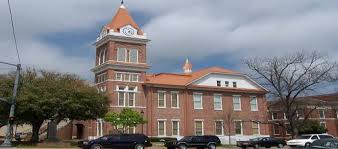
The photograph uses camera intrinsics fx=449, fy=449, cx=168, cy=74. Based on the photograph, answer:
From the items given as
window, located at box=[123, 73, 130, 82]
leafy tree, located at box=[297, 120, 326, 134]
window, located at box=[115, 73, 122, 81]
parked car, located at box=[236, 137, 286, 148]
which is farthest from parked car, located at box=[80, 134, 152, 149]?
leafy tree, located at box=[297, 120, 326, 134]

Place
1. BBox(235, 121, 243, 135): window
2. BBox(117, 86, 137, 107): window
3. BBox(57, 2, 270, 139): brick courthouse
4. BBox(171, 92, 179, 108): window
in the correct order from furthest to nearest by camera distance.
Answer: BBox(235, 121, 243, 135): window → BBox(171, 92, 179, 108): window → BBox(57, 2, 270, 139): brick courthouse → BBox(117, 86, 137, 107): window

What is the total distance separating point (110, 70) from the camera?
59.2 meters

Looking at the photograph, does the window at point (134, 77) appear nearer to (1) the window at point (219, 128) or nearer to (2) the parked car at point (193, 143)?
(1) the window at point (219, 128)

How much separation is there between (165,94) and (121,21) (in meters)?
11.9

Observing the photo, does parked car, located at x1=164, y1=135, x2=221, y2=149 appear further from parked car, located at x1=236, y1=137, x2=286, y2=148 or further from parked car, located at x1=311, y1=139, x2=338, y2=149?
parked car, located at x1=311, y1=139, x2=338, y2=149

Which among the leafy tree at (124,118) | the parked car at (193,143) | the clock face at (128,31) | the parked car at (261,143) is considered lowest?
the parked car at (261,143)

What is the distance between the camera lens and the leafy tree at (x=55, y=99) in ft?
142

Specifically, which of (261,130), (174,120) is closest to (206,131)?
(174,120)

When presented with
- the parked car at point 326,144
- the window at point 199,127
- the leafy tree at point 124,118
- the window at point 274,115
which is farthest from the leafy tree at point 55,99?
the window at point 274,115

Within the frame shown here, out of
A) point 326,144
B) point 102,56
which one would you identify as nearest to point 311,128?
point 102,56

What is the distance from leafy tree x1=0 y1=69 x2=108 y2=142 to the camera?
43156mm

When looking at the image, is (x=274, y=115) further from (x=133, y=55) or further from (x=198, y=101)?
(x=133, y=55)

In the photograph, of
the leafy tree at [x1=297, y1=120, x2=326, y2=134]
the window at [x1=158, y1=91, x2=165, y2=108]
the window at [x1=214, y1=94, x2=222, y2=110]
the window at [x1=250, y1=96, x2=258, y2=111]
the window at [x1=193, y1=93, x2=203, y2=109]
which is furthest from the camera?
the leafy tree at [x1=297, y1=120, x2=326, y2=134]

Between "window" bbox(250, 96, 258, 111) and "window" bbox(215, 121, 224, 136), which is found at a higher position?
"window" bbox(250, 96, 258, 111)
